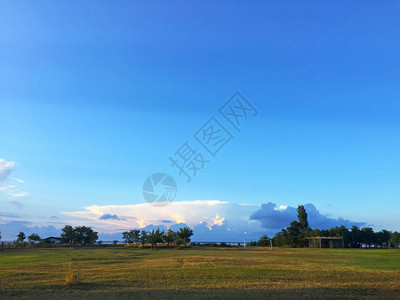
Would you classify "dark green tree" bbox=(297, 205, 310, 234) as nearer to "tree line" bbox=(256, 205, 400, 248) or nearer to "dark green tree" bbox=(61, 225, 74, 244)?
"tree line" bbox=(256, 205, 400, 248)

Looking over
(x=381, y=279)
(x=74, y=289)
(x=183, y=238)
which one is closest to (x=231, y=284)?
(x=74, y=289)

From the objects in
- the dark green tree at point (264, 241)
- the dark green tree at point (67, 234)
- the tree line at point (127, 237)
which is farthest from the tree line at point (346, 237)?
the dark green tree at point (67, 234)

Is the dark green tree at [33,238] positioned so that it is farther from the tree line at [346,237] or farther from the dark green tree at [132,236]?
the tree line at [346,237]

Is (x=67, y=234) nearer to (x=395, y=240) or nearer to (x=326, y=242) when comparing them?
(x=326, y=242)

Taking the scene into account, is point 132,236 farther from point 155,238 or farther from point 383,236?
point 383,236

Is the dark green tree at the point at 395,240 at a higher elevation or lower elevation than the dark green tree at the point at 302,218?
lower

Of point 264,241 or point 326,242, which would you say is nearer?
point 326,242

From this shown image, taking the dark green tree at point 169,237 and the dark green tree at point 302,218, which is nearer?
the dark green tree at point 169,237

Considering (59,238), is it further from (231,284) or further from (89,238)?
(231,284)

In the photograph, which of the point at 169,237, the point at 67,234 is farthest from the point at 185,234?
the point at 67,234

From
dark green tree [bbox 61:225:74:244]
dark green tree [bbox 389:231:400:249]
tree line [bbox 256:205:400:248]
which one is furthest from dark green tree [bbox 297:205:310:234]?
dark green tree [bbox 61:225:74:244]

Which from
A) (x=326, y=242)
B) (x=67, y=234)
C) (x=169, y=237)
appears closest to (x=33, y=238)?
(x=67, y=234)

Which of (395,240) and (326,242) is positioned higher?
(395,240)

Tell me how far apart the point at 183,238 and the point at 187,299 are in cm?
5644
